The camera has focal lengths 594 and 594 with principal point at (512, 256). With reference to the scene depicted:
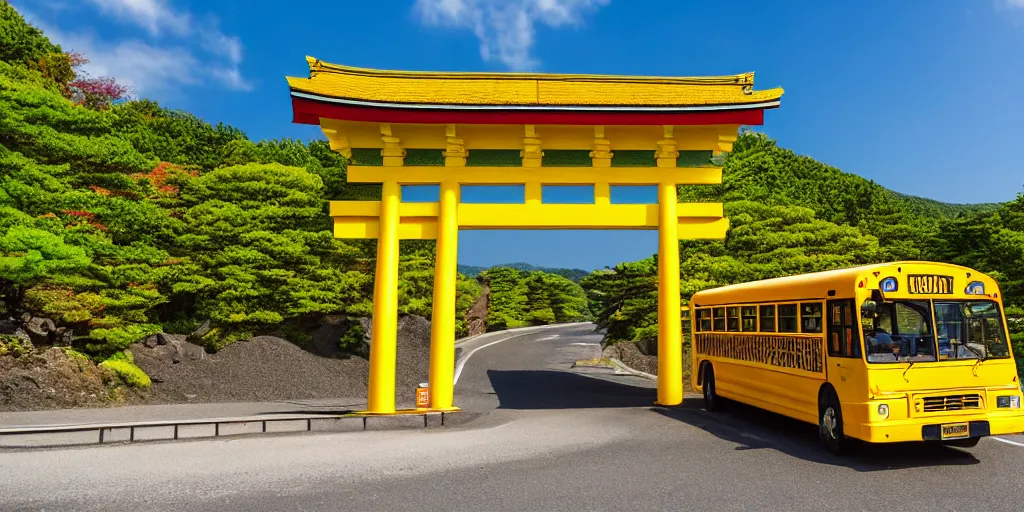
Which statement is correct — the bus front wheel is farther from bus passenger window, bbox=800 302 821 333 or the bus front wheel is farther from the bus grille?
the bus grille

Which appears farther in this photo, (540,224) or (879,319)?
(540,224)

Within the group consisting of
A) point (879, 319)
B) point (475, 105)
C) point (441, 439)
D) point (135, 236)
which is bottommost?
point (441, 439)

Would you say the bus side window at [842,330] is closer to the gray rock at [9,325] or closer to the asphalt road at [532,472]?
the asphalt road at [532,472]

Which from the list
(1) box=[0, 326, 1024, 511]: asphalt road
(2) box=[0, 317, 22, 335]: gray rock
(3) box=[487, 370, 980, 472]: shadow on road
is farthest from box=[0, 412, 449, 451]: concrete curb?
(2) box=[0, 317, 22, 335]: gray rock

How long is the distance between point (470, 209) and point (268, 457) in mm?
6359

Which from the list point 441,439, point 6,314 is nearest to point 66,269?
point 6,314

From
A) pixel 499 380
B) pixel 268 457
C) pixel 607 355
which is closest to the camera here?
pixel 268 457

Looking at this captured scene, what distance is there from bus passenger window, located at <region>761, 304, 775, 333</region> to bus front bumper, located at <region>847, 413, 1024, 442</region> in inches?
113

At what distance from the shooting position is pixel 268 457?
853 cm

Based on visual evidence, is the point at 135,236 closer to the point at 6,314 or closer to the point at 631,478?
the point at 6,314

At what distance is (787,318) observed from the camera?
9805 mm

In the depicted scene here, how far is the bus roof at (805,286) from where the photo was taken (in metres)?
8.01

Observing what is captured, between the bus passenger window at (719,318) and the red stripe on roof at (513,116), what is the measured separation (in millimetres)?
3950

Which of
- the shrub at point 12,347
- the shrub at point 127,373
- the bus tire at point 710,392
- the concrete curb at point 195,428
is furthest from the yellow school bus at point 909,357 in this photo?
the shrub at point 12,347
